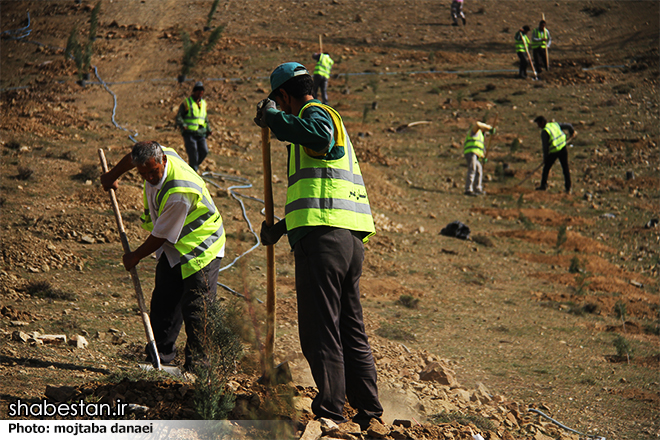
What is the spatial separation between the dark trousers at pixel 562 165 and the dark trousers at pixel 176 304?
9.60 meters

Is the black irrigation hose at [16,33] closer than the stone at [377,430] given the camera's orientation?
No

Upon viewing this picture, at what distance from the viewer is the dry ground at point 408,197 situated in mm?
5023

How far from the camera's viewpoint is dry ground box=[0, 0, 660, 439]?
16.5 ft

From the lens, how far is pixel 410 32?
981 inches

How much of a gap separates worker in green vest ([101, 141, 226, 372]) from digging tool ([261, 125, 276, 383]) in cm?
39

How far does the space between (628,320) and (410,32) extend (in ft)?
66.0

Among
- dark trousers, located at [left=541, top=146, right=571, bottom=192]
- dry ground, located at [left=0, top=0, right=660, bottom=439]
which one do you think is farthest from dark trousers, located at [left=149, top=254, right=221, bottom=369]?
dark trousers, located at [left=541, top=146, right=571, bottom=192]

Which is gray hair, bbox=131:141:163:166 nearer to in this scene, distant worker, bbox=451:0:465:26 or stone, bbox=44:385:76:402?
stone, bbox=44:385:76:402

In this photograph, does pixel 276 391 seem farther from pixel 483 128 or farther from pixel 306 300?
pixel 483 128

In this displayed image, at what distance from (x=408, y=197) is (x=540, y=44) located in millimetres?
10000

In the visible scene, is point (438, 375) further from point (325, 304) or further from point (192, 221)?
point (192, 221)

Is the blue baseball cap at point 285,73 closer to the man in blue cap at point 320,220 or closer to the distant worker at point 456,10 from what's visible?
the man in blue cap at point 320,220

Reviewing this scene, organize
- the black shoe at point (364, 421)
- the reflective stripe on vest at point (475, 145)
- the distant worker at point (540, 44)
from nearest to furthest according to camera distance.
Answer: the black shoe at point (364, 421) < the reflective stripe on vest at point (475, 145) < the distant worker at point (540, 44)

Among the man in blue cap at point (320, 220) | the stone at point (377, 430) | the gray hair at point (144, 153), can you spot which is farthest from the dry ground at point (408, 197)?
the gray hair at point (144, 153)
